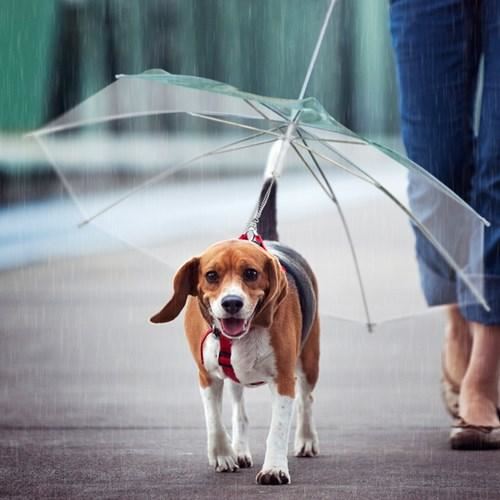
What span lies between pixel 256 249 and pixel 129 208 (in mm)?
1312

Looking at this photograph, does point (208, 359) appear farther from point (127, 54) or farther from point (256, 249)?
point (127, 54)

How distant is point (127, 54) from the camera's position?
25547mm

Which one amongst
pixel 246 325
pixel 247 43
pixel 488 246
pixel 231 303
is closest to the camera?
pixel 231 303

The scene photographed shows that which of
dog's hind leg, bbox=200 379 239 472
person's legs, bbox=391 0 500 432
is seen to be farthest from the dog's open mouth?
person's legs, bbox=391 0 500 432

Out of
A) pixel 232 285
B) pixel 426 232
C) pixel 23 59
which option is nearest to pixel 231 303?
pixel 232 285

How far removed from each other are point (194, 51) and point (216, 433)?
76.7ft

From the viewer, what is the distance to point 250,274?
3.83 meters

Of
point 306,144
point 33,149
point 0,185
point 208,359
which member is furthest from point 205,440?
point 33,149

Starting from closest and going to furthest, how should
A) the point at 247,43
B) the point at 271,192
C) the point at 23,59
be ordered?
the point at 271,192 < the point at 23,59 < the point at 247,43

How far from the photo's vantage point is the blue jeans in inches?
196

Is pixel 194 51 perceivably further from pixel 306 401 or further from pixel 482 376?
pixel 306 401

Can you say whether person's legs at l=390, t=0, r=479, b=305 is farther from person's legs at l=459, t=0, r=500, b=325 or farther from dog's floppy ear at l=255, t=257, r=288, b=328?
dog's floppy ear at l=255, t=257, r=288, b=328

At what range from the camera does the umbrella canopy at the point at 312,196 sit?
4.24 m

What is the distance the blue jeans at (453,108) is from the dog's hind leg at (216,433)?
4.10 feet
